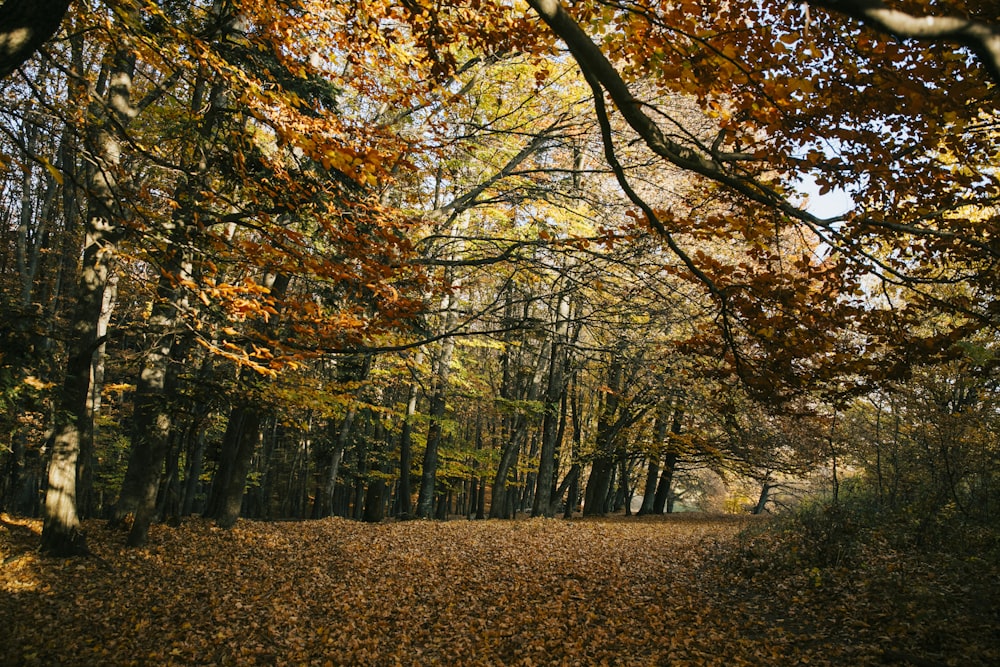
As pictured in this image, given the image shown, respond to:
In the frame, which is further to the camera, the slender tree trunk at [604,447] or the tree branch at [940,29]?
the slender tree trunk at [604,447]

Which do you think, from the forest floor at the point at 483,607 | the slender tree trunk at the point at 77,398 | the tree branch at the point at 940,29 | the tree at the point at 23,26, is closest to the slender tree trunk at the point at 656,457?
the forest floor at the point at 483,607

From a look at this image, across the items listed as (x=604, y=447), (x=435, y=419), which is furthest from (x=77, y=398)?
(x=604, y=447)

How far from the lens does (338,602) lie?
7.78m

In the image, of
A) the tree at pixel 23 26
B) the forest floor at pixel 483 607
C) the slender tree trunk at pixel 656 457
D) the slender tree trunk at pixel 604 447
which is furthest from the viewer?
the slender tree trunk at pixel 656 457

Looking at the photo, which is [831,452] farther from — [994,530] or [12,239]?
[12,239]

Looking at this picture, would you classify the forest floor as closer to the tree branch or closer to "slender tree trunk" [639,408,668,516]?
the tree branch

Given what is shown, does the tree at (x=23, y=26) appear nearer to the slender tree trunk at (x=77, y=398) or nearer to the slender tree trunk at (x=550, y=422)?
the slender tree trunk at (x=77, y=398)

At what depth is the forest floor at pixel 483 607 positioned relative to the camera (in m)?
5.54

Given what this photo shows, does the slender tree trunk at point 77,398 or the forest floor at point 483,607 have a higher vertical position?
the slender tree trunk at point 77,398

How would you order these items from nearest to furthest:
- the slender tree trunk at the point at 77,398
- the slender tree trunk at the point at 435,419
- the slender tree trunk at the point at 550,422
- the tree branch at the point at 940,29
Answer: the tree branch at the point at 940,29 < the slender tree trunk at the point at 77,398 < the slender tree trunk at the point at 550,422 < the slender tree trunk at the point at 435,419

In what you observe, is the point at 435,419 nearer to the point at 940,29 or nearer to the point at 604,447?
the point at 604,447

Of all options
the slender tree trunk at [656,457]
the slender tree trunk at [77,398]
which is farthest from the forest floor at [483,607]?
the slender tree trunk at [656,457]

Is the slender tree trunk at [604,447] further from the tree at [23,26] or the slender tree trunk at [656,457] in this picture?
the tree at [23,26]

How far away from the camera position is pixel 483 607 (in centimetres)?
747
